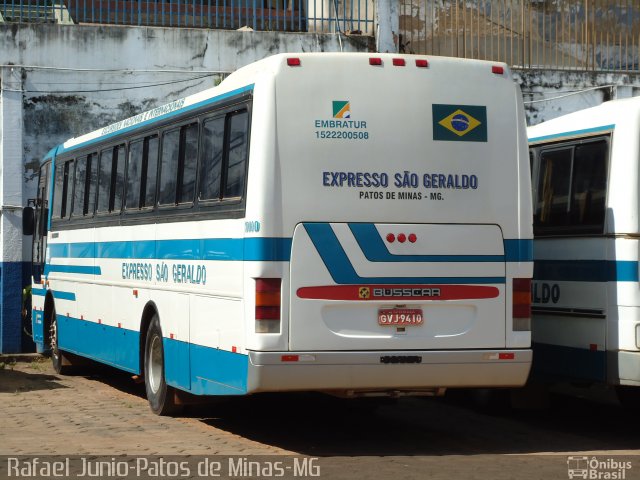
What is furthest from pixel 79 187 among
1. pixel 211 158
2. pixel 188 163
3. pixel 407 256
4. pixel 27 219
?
pixel 407 256

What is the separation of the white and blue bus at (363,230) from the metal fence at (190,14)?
9.57 meters

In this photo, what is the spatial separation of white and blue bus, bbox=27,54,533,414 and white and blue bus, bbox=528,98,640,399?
2.87 feet

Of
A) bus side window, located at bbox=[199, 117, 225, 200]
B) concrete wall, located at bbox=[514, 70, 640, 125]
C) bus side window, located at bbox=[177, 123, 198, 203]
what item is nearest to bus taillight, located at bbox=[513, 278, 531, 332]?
bus side window, located at bbox=[199, 117, 225, 200]

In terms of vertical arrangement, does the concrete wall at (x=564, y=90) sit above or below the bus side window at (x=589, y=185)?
above

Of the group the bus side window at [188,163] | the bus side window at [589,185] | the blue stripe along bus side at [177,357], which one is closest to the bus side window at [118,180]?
the blue stripe along bus side at [177,357]

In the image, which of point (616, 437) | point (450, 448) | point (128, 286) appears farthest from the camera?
point (128, 286)

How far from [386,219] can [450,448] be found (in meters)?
1.99

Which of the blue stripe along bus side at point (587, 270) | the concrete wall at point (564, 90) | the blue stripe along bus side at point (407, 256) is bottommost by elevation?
the blue stripe along bus side at point (587, 270)

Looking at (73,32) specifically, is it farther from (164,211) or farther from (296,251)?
(296,251)

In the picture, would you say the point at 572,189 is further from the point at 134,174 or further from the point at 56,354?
the point at 56,354

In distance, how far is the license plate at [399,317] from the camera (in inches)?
389

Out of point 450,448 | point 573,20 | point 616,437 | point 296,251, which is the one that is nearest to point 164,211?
point 296,251

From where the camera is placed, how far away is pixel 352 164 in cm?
Result: 988

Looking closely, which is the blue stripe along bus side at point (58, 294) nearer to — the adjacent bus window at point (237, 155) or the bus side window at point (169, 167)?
the bus side window at point (169, 167)
